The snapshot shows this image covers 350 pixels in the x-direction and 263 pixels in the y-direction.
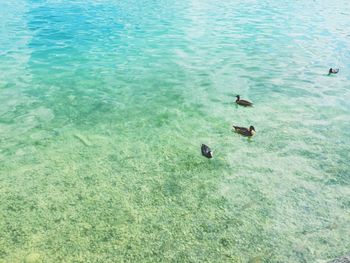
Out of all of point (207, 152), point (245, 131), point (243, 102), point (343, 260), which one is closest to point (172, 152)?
point (207, 152)

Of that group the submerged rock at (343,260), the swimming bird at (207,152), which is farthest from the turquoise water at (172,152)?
the submerged rock at (343,260)

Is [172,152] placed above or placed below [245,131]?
below

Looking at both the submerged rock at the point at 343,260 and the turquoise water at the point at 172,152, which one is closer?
the submerged rock at the point at 343,260

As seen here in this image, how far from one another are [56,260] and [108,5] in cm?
3329

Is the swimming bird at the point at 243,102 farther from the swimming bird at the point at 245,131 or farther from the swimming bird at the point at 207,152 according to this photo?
the swimming bird at the point at 207,152

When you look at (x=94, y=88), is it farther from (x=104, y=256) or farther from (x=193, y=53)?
(x=104, y=256)

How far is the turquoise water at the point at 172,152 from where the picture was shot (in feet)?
21.5

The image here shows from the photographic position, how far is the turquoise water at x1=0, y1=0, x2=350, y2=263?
21.5 ft

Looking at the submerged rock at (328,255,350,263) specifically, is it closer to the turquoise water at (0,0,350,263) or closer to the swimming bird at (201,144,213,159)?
the turquoise water at (0,0,350,263)

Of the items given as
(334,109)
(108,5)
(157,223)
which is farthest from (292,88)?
(108,5)

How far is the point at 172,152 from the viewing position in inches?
376

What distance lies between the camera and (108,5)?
35.6 m

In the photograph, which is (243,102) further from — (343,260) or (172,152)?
(343,260)

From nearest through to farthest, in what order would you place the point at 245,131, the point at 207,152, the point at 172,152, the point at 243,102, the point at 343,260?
the point at 343,260 → the point at 207,152 → the point at 172,152 → the point at 245,131 → the point at 243,102
